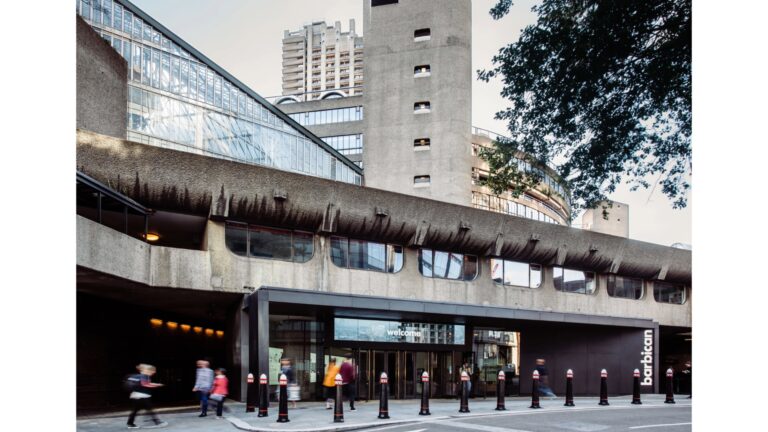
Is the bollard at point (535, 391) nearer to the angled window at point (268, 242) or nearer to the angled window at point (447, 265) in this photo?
the angled window at point (447, 265)

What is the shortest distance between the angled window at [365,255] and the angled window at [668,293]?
16.9m

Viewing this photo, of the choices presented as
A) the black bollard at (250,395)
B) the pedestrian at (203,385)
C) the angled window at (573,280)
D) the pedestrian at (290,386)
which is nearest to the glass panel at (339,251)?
the pedestrian at (290,386)

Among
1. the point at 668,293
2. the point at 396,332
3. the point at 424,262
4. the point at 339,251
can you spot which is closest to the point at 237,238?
the point at 339,251

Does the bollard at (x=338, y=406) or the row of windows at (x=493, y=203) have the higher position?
the row of windows at (x=493, y=203)

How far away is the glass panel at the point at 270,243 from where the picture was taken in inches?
1011

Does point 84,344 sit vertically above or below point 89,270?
below

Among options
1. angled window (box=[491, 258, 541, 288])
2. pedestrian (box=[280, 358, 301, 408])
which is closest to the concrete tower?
angled window (box=[491, 258, 541, 288])

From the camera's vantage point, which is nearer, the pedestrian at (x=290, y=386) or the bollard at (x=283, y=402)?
the bollard at (x=283, y=402)
